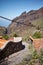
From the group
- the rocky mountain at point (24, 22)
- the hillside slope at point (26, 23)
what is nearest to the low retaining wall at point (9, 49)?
the hillside slope at point (26, 23)

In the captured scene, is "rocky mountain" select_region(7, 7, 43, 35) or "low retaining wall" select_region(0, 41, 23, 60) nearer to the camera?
"low retaining wall" select_region(0, 41, 23, 60)

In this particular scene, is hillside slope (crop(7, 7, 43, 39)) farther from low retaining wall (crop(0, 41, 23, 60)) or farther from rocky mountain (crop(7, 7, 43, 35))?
low retaining wall (crop(0, 41, 23, 60))

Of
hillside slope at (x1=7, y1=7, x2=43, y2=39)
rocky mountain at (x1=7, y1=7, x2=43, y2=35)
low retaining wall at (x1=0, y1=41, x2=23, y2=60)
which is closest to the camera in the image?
low retaining wall at (x1=0, y1=41, x2=23, y2=60)

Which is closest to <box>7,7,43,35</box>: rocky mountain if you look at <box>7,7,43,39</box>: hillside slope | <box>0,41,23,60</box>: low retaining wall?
<box>7,7,43,39</box>: hillside slope

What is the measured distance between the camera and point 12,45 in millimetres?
18406

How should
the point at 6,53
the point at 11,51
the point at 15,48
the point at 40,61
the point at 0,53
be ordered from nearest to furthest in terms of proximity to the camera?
the point at 40,61 → the point at 0,53 → the point at 6,53 → the point at 11,51 → the point at 15,48

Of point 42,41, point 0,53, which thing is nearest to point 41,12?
point 42,41

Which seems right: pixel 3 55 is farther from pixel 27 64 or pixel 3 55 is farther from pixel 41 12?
pixel 41 12

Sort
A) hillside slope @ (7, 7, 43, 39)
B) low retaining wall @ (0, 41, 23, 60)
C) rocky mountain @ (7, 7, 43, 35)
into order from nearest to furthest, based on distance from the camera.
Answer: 1. low retaining wall @ (0, 41, 23, 60)
2. hillside slope @ (7, 7, 43, 39)
3. rocky mountain @ (7, 7, 43, 35)

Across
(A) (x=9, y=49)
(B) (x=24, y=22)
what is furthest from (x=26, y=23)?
(A) (x=9, y=49)

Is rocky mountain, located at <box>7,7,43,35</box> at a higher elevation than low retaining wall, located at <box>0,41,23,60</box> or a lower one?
higher

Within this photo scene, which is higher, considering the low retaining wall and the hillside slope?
the hillside slope

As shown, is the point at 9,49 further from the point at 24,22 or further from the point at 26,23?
the point at 24,22

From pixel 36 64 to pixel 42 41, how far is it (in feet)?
32.3
